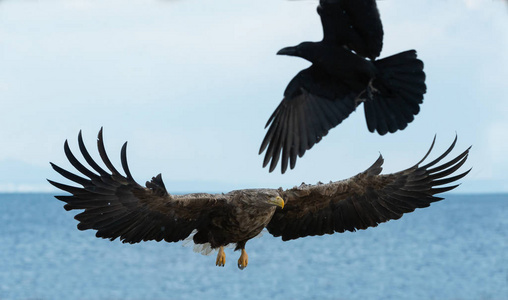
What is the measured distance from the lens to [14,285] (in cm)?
3688

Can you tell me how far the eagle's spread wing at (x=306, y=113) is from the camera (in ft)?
30.1

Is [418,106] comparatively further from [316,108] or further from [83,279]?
[83,279]

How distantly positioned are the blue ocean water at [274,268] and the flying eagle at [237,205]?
70.9ft

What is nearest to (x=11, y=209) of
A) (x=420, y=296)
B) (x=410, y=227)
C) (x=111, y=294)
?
(x=410, y=227)

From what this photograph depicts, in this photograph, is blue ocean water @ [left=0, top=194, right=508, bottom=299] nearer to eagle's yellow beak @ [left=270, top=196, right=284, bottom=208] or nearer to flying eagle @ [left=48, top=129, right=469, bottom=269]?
flying eagle @ [left=48, top=129, right=469, bottom=269]

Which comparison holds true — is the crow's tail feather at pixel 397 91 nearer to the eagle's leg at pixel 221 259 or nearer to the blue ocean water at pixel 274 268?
the eagle's leg at pixel 221 259

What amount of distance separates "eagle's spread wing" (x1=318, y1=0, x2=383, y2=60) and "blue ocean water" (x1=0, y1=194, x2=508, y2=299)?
20.9 metres

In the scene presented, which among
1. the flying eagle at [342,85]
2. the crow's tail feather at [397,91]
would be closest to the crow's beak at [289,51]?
the flying eagle at [342,85]

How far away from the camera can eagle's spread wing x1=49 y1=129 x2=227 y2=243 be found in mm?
6707

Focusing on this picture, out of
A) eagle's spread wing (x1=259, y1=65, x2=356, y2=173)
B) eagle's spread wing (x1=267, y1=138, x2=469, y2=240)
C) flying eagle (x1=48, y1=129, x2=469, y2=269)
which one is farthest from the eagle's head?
Result: eagle's spread wing (x1=259, y1=65, x2=356, y2=173)

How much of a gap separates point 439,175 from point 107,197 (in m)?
2.77

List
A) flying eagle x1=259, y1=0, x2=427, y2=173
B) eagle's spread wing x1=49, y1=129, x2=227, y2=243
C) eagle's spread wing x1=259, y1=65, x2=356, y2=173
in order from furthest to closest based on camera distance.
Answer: eagle's spread wing x1=259, y1=65, x2=356, y2=173 → flying eagle x1=259, y1=0, x2=427, y2=173 → eagle's spread wing x1=49, y1=129, x2=227, y2=243

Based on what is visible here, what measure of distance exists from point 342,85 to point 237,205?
8.58 feet

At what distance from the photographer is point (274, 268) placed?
41.3 metres
